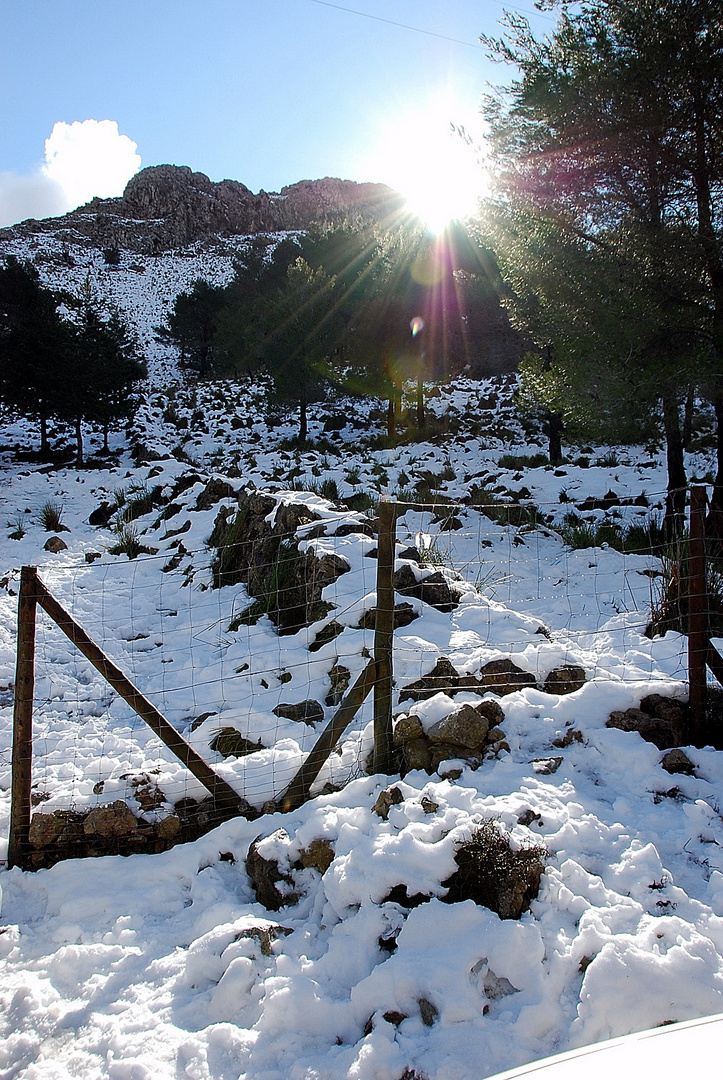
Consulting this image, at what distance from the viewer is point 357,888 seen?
2426 mm

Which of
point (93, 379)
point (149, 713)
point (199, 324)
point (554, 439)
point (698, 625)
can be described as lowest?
point (149, 713)

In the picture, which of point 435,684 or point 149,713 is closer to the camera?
point 149,713

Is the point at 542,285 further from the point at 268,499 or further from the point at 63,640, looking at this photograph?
the point at 63,640

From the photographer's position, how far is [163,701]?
15.4 ft

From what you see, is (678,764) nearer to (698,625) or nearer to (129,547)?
(698,625)

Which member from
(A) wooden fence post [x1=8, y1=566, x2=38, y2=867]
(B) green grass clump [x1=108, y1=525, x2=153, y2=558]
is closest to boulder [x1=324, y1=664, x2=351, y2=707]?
(A) wooden fence post [x1=8, y1=566, x2=38, y2=867]

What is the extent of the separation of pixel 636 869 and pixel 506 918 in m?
0.61

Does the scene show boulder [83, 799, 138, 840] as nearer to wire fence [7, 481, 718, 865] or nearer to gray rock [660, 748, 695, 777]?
wire fence [7, 481, 718, 865]

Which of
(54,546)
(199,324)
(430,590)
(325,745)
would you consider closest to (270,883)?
(325,745)

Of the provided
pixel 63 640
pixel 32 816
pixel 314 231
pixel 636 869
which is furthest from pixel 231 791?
pixel 314 231

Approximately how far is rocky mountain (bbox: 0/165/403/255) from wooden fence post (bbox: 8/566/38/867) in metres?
58.6

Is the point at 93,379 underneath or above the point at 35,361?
underneath

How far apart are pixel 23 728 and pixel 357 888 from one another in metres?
1.95

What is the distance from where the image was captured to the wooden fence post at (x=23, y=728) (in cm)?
303
